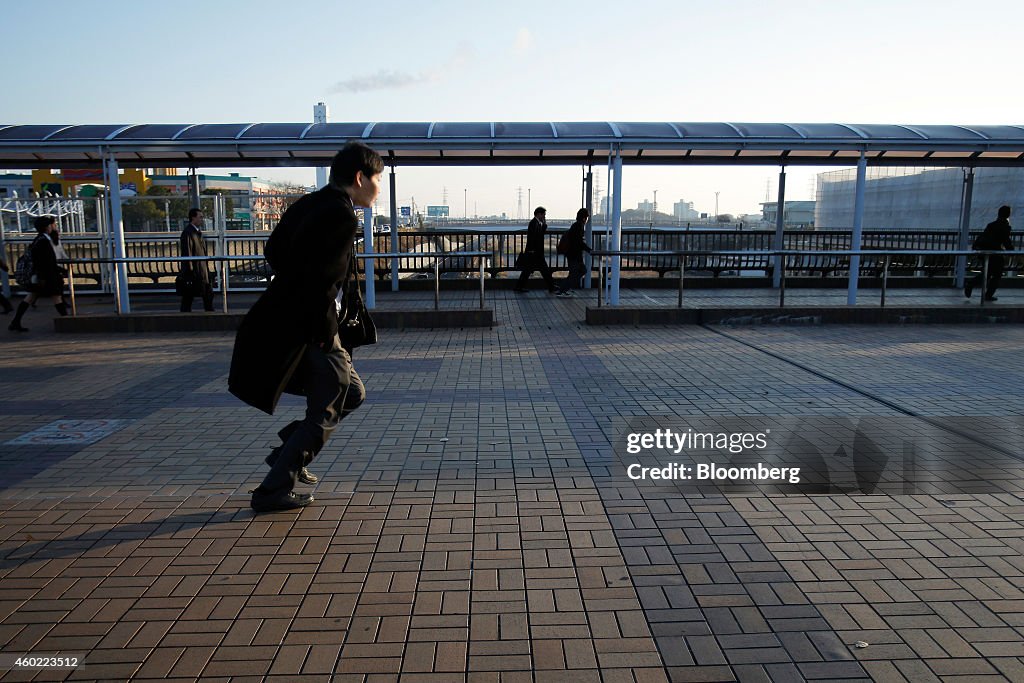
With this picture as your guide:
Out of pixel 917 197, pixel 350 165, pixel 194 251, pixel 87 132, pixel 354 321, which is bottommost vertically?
pixel 354 321

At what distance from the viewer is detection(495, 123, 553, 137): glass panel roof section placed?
42.3 feet

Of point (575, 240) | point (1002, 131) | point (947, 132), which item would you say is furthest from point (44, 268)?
point (1002, 131)

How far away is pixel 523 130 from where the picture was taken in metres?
13.2

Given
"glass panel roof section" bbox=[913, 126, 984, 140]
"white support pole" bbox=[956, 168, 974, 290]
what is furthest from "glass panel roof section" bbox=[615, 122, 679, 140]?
"white support pole" bbox=[956, 168, 974, 290]

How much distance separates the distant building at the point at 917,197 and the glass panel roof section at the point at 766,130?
17926mm

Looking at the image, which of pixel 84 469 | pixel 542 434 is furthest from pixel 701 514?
pixel 84 469

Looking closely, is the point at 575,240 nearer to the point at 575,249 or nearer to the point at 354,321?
the point at 575,249

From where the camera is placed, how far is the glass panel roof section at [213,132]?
1231 centimetres

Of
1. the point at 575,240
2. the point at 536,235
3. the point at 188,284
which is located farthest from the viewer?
the point at 536,235

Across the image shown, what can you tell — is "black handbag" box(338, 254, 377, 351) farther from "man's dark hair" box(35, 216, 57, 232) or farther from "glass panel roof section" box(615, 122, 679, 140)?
"man's dark hair" box(35, 216, 57, 232)

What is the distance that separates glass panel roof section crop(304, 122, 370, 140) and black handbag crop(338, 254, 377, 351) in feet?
28.9

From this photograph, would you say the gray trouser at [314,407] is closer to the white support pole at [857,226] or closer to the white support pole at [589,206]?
the white support pole at [857,226]

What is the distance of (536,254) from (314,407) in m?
12.2

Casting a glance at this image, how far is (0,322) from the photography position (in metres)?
12.5
